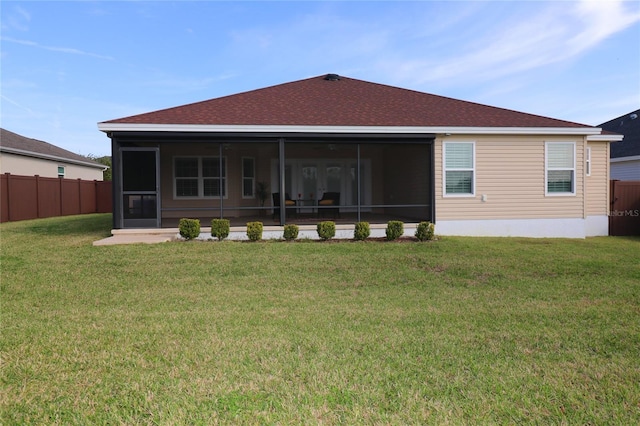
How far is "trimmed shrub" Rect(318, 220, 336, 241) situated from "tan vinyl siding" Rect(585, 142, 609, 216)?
9073 mm

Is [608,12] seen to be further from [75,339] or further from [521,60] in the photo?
[75,339]

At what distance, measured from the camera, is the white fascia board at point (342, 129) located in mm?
10414

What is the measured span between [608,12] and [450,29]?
439 centimetres

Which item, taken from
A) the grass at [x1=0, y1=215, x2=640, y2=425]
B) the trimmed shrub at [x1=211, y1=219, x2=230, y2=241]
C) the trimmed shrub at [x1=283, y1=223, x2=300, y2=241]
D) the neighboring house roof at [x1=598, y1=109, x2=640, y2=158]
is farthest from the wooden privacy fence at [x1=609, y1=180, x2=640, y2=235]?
the trimmed shrub at [x1=211, y1=219, x2=230, y2=241]

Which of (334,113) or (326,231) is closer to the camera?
(326,231)

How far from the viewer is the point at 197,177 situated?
47.7 feet

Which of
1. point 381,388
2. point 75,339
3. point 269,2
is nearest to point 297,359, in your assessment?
point 381,388

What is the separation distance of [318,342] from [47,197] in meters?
18.7

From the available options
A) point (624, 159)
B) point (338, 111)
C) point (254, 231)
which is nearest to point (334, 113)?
point (338, 111)

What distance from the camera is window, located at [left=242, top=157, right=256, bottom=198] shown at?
1485cm

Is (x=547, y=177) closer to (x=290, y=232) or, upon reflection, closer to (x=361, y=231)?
(x=361, y=231)

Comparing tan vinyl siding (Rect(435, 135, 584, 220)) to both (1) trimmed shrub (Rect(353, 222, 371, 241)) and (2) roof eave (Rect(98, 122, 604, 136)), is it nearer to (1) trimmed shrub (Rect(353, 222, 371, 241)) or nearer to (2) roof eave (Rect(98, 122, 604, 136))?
(2) roof eave (Rect(98, 122, 604, 136))

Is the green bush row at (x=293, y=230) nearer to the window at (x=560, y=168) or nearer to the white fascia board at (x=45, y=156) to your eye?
the window at (x=560, y=168)

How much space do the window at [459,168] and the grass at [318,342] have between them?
4.24 metres
